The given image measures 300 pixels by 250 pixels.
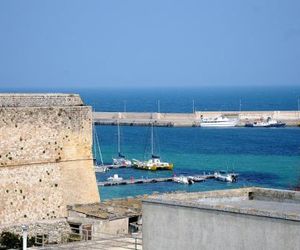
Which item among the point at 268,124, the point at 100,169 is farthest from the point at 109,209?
the point at 268,124

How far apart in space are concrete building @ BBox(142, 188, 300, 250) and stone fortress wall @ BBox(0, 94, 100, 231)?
8.09 meters

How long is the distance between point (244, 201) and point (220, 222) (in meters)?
1.82

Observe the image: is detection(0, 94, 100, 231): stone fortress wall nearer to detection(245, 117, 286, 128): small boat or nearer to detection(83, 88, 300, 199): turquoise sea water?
detection(83, 88, 300, 199): turquoise sea water

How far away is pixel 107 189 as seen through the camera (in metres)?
47.4

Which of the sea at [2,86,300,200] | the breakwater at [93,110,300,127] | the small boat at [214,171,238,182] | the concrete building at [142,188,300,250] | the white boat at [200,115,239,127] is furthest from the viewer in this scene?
the breakwater at [93,110,300,127]

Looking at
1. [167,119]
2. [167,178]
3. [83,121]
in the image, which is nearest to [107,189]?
[167,178]

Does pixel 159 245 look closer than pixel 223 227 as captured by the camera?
→ No

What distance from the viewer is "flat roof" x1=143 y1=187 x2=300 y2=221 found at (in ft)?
34.0

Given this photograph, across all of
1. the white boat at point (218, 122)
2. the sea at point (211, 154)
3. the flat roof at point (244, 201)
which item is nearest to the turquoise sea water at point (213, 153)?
the sea at point (211, 154)

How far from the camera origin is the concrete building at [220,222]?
394 inches

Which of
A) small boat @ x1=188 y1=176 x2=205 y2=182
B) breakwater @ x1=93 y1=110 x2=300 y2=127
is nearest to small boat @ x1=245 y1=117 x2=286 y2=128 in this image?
breakwater @ x1=93 y1=110 x2=300 y2=127

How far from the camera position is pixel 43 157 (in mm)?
20328

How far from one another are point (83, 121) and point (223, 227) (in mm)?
10910

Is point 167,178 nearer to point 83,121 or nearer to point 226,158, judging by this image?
point 226,158
